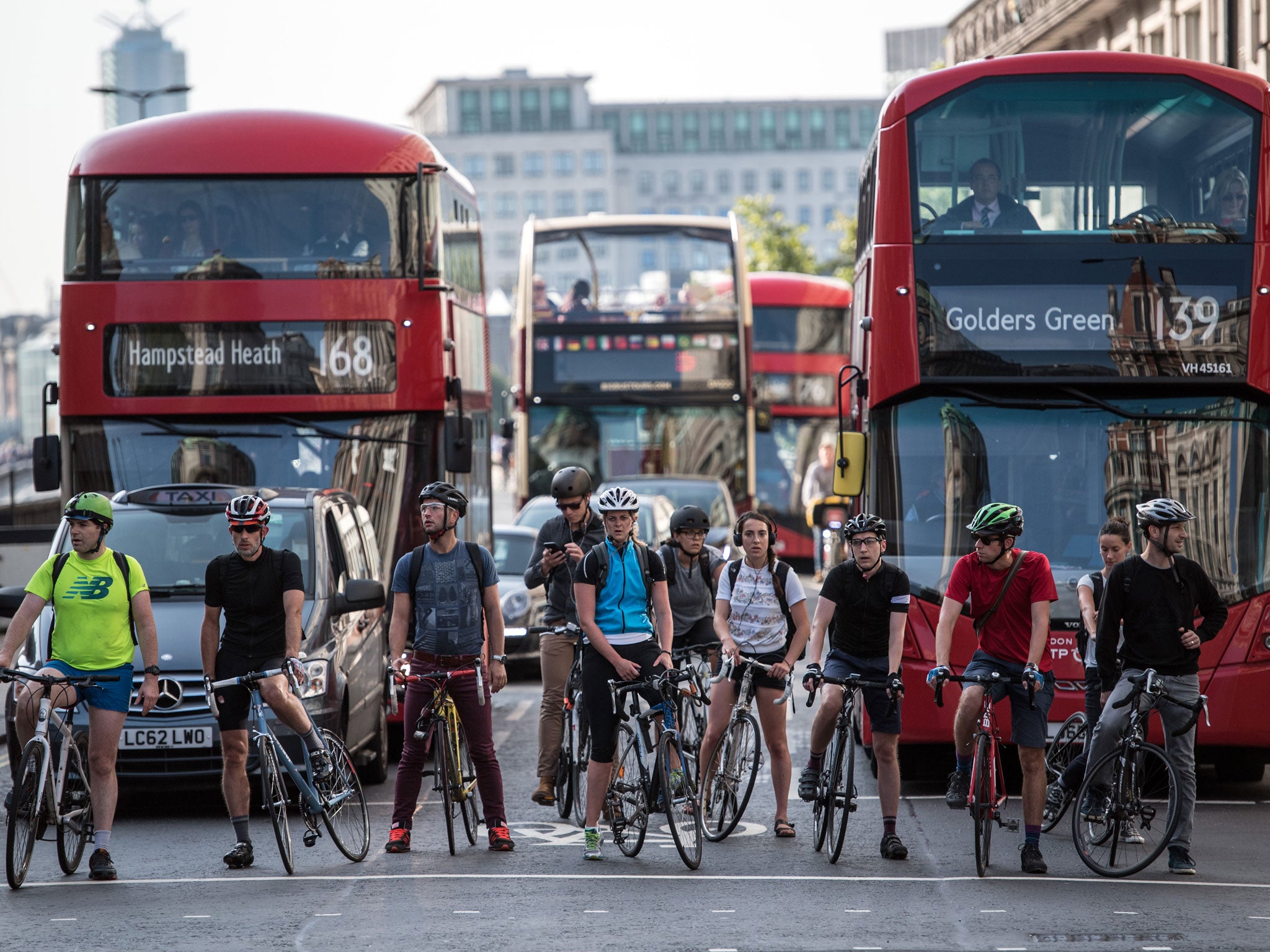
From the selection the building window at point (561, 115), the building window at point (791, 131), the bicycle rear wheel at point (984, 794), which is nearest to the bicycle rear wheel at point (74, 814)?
the bicycle rear wheel at point (984, 794)

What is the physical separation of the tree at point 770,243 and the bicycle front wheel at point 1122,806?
53.8 metres

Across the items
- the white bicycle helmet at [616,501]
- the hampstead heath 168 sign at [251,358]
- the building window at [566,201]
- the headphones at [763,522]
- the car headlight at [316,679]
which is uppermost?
the building window at [566,201]

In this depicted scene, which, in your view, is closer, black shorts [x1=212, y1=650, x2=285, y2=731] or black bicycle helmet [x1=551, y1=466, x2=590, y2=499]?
black shorts [x1=212, y1=650, x2=285, y2=731]

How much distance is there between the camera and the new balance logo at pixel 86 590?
9.03 metres

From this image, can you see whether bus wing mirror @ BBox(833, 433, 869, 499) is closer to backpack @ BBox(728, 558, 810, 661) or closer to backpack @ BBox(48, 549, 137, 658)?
backpack @ BBox(728, 558, 810, 661)

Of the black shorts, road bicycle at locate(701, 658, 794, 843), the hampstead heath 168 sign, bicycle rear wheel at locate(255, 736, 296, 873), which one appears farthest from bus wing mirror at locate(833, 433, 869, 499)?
bicycle rear wheel at locate(255, 736, 296, 873)

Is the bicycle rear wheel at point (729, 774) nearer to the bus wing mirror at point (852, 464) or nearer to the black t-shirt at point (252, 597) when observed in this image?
the black t-shirt at point (252, 597)

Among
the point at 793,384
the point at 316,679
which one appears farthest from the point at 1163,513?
the point at 793,384

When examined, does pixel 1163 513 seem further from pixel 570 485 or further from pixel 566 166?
pixel 566 166

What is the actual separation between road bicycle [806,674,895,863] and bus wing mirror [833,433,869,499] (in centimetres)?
270

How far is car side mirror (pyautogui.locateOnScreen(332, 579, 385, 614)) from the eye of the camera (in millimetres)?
10953

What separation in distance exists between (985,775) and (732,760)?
4.63ft

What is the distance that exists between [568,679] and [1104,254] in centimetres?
396

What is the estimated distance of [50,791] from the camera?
8.76 meters
